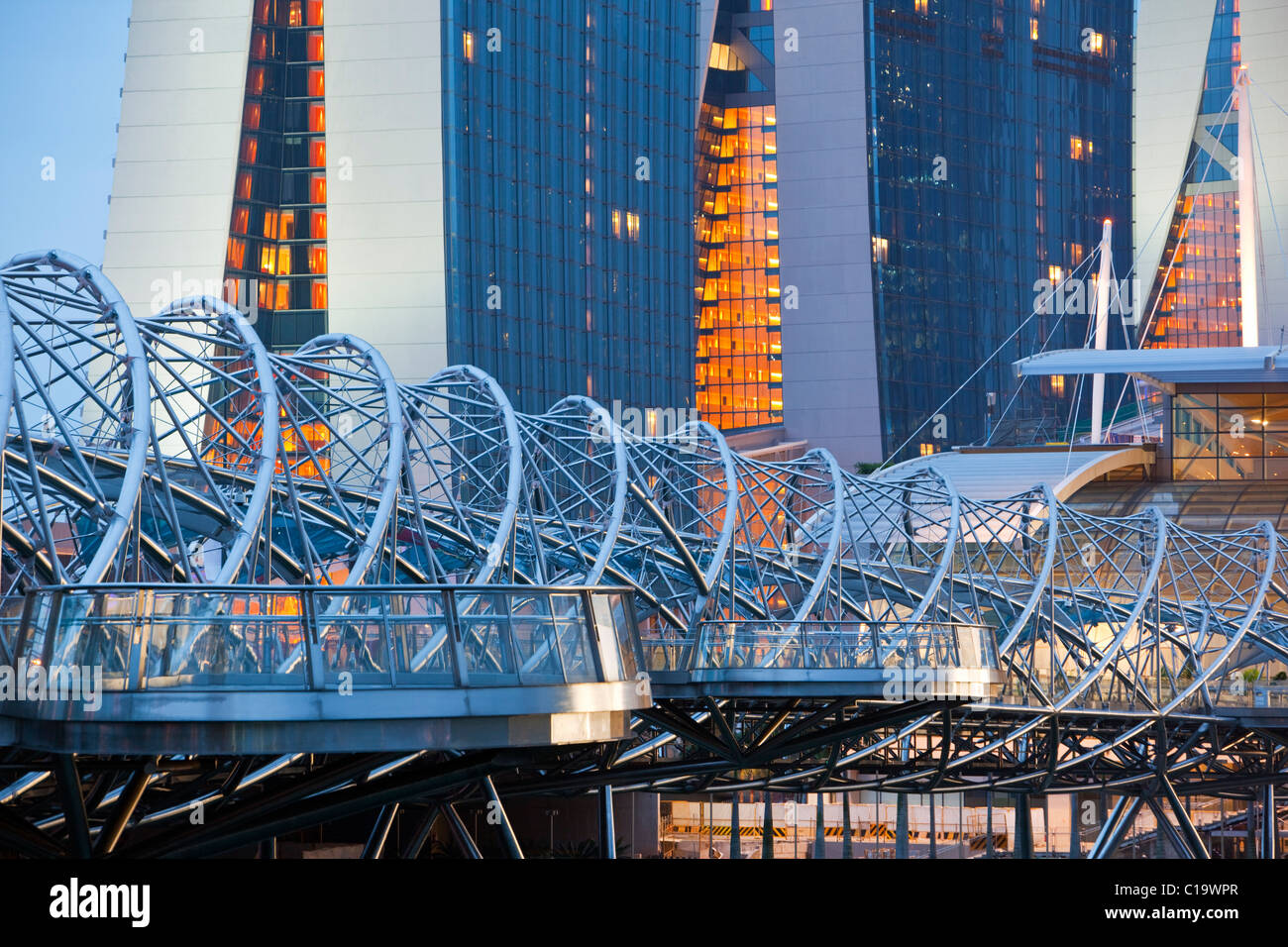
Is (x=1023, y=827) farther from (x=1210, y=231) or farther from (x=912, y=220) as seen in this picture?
(x=1210, y=231)

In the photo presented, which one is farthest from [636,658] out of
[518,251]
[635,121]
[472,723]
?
[635,121]

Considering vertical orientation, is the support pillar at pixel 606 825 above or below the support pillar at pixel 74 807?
below

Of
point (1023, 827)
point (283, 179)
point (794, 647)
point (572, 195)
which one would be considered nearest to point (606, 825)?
point (794, 647)

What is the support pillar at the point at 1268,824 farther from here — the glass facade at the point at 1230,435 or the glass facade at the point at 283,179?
the glass facade at the point at 283,179

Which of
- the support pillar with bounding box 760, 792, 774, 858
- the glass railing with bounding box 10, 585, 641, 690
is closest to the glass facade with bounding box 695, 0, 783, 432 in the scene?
the support pillar with bounding box 760, 792, 774, 858

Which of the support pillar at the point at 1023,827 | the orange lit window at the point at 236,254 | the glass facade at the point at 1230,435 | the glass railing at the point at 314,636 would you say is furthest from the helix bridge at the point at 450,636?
the orange lit window at the point at 236,254

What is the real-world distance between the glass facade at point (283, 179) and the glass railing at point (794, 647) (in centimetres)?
6266

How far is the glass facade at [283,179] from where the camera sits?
→ 308 ft

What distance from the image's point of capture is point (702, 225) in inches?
5344

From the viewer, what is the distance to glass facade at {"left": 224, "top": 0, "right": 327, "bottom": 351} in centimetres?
9381

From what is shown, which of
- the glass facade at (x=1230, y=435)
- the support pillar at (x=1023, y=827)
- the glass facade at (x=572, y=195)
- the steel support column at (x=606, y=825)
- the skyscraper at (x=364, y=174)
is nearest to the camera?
the steel support column at (x=606, y=825)

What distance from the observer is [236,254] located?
92.9 m
